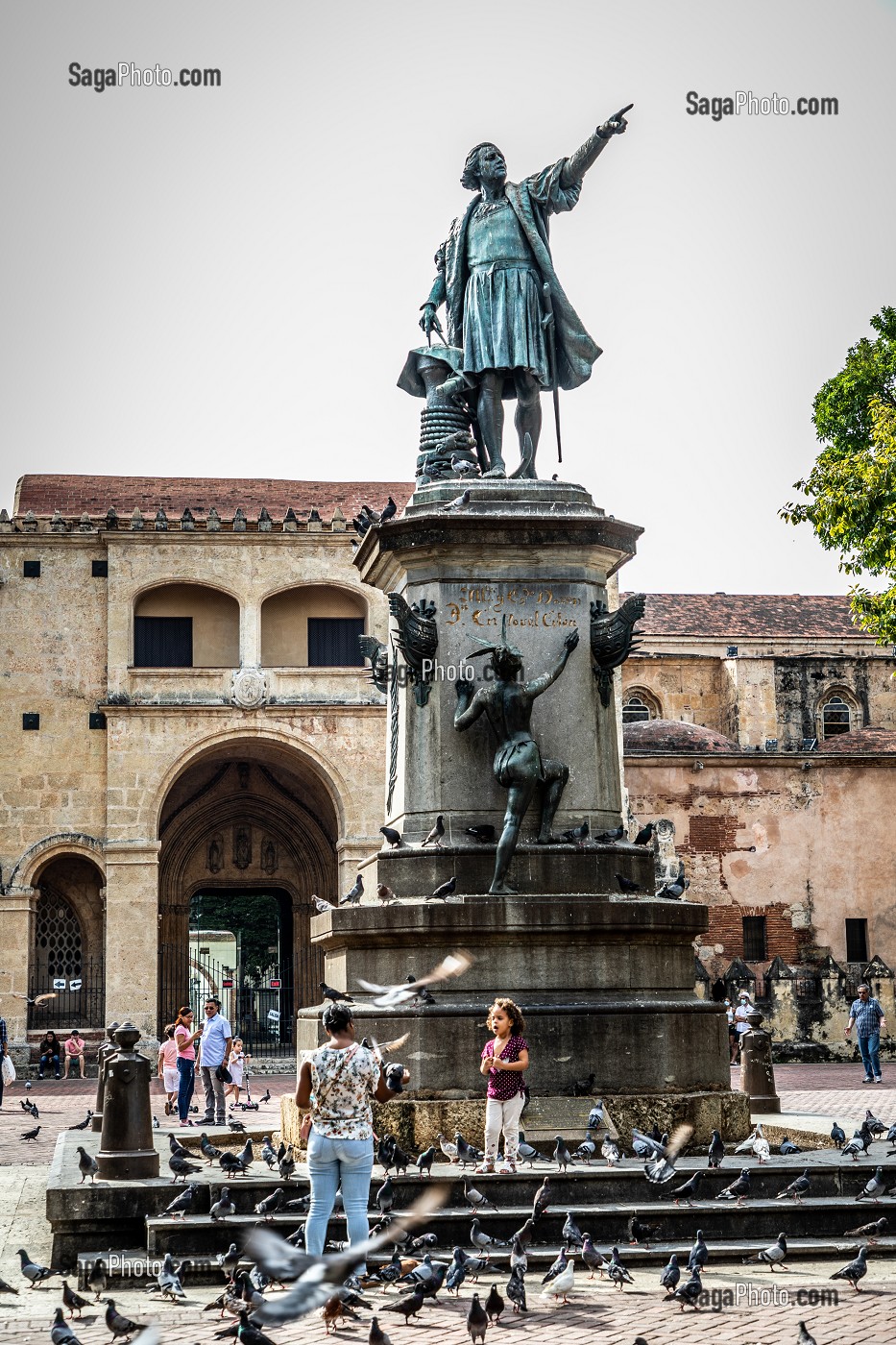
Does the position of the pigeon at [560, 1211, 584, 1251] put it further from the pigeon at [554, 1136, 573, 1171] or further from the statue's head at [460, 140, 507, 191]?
the statue's head at [460, 140, 507, 191]

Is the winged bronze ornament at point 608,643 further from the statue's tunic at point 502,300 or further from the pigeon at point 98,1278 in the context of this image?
the pigeon at point 98,1278

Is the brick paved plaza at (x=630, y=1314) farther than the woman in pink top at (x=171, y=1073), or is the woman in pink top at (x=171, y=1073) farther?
the woman in pink top at (x=171, y=1073)

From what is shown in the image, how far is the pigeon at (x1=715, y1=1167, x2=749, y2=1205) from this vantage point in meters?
8.74

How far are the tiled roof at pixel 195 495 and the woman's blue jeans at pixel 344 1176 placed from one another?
29204 mm

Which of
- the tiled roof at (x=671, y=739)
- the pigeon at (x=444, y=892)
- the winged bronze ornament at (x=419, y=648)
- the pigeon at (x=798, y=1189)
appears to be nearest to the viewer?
the pigeon at (x=798, y=1189)

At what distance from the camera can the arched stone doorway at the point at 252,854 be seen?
A: 3656 centimetres

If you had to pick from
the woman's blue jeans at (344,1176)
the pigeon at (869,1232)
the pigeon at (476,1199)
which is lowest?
the pigeon at (869,1232)

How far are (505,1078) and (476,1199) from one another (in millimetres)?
761

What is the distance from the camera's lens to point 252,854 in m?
38.9

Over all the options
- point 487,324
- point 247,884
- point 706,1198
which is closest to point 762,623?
point 247,884

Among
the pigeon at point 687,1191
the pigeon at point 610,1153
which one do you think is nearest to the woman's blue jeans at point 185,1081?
the pigeon at point 610,1153

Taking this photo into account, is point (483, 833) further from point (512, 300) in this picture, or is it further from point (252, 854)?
point (252, 854)

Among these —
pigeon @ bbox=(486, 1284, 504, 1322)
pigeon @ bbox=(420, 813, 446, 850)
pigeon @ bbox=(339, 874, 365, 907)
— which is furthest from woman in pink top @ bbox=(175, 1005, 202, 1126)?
pigeon @ bbox=(486, 1284, 504, 1322)

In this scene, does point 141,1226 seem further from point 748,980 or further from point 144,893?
point 144,893
